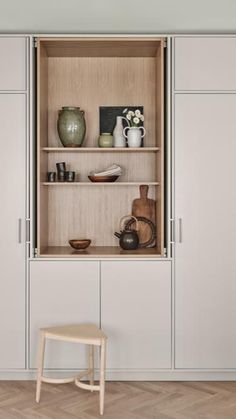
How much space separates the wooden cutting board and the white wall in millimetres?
1243

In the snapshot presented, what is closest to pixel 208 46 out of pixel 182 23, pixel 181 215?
pixel 182 23

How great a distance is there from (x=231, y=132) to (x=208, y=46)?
2.05 ft

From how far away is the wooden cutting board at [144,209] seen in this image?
183 inches

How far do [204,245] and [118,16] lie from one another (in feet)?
5.46

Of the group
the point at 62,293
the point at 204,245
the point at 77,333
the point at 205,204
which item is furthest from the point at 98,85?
the point at 77,333

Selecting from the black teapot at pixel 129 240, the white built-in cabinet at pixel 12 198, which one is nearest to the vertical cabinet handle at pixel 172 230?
the black teapot at pixel 129 240

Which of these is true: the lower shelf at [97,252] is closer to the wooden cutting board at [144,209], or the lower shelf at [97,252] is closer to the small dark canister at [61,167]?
the wooden cutting board at [144,209]

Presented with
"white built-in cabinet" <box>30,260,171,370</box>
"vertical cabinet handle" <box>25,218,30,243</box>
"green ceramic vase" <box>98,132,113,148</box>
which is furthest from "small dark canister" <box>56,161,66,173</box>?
"white built-in cabinet" <box>30,260,171,370</box>

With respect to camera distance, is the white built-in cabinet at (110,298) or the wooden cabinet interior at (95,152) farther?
the wooden cabinet interior at (95,152)

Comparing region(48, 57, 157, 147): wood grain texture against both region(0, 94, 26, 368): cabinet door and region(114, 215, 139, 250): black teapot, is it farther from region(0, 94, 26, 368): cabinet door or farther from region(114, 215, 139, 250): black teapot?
region(114, 215, 139, 250): black teapot

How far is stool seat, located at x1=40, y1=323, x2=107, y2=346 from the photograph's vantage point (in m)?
3.70

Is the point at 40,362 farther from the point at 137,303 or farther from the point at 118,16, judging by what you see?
the point at 118,16

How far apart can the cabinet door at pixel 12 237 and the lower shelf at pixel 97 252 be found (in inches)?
8.6

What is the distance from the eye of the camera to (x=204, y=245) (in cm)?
420
